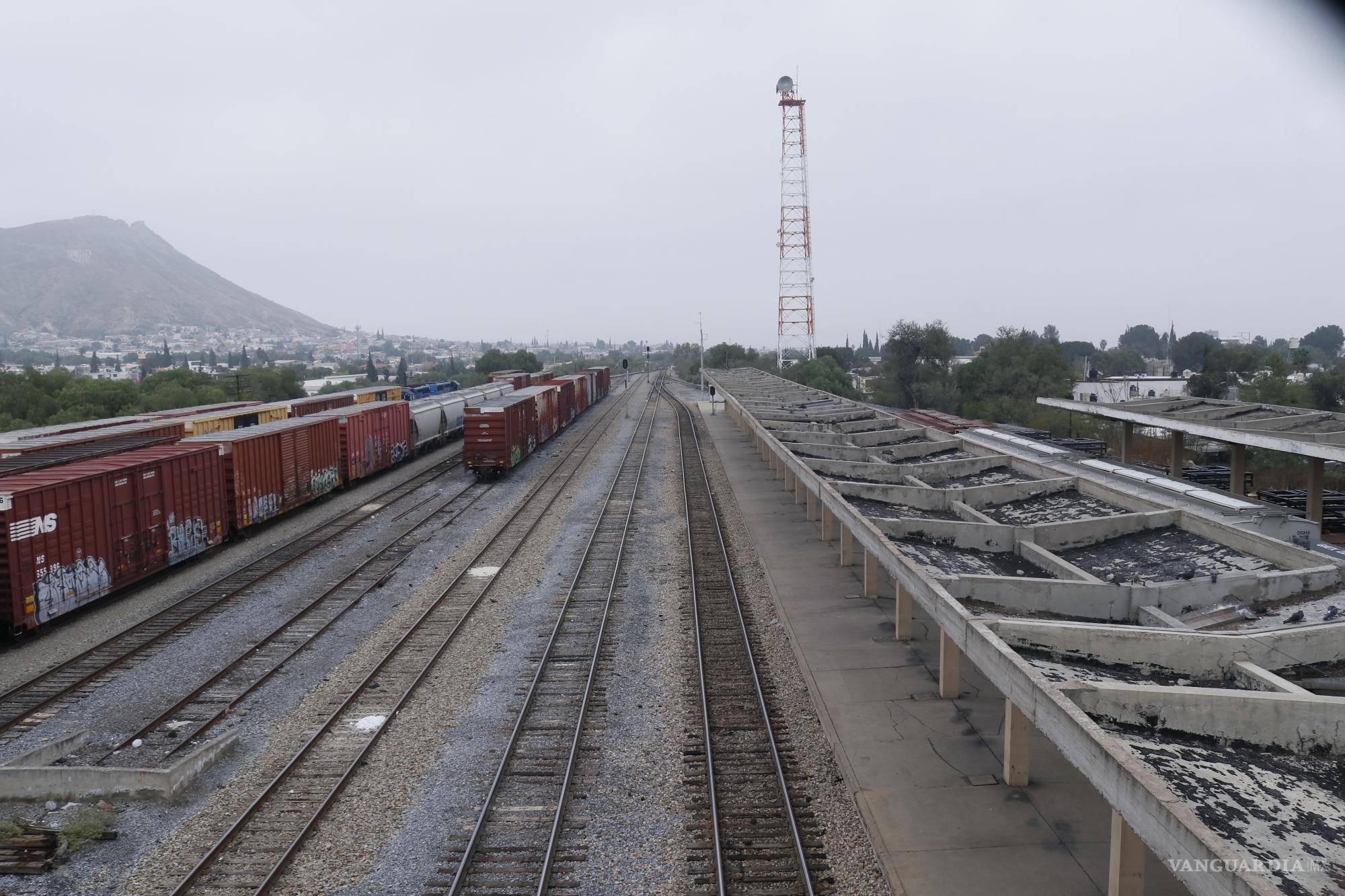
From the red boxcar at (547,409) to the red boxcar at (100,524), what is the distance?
22.0 metres

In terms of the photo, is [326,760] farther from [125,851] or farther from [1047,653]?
Answer: [1047,653]

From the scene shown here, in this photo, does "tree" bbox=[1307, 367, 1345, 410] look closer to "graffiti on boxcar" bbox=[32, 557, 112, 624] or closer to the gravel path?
the gravel path

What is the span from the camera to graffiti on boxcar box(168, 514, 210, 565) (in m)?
19.6

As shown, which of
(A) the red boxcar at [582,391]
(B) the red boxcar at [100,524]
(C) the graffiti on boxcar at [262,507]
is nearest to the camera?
(B) the red boxcar at [100,524]

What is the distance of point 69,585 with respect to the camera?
53.2ft

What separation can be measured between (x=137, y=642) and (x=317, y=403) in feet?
90.8

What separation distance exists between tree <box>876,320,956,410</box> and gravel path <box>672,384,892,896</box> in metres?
55.7

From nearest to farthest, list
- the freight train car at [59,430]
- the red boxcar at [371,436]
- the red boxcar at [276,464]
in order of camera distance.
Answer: the red boxcar at [276,464]
the freight train car at [59,430]
the red boxcar at [371,436]

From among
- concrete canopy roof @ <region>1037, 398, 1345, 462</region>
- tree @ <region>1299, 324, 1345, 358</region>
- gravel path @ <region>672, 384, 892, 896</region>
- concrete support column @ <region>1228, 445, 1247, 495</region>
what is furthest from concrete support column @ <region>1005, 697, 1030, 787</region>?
tree @ <region>1299, 324, 1345, 358</region>

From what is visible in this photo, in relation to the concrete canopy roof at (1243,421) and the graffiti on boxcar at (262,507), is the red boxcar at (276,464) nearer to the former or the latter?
the graffiti on boxcar at (262,507)

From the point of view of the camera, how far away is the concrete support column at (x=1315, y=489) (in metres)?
20.1

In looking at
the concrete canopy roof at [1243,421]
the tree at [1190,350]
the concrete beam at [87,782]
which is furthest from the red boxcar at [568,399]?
the tree at [1190,350]

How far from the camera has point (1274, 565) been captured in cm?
1123

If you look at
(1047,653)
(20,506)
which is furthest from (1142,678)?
(20,506)
